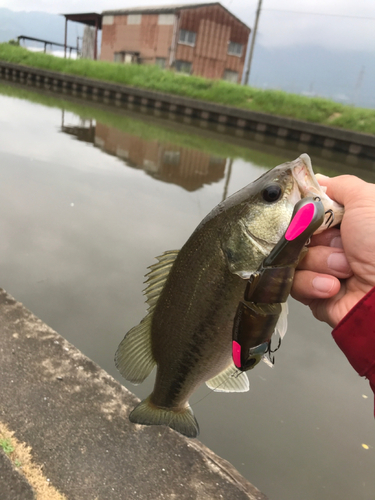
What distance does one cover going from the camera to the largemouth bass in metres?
1.22

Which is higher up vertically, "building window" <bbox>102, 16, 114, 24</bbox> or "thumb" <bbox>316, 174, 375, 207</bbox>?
"building window" <bbox>102, 16, 114, 24</bbox>

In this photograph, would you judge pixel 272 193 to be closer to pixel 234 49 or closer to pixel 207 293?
pixel 207 293

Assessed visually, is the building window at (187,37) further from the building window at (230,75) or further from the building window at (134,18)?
the building window at (134,18)

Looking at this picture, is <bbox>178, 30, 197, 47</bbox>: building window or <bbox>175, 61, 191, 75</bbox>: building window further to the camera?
<bbox>175, 61, 191, 75</bbox>: building window

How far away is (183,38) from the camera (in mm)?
25359

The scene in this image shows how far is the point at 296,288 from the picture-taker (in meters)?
1.39

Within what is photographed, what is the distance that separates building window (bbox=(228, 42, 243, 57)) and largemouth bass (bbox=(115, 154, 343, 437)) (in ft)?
96.5

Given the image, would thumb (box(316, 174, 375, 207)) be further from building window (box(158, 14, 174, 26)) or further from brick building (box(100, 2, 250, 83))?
building window (box(158, 14, 174, 26))

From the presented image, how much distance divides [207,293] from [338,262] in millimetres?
465

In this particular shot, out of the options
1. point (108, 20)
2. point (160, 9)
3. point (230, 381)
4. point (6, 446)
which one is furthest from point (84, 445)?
point (108, 20)

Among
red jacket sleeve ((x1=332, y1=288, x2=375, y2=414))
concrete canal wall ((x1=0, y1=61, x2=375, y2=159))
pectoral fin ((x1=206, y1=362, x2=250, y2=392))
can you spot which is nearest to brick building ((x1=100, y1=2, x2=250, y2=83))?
concrete canal wall ((x1=0, y1=61, x2=375, y2=159))

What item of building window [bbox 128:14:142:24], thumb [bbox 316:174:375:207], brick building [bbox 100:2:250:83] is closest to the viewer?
thumb [bbox 316:174:375:207]

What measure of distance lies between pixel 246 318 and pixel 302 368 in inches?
93.2

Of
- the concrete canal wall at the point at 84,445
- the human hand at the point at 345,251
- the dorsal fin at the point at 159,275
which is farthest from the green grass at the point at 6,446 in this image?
the human hand at the point at 345,251
